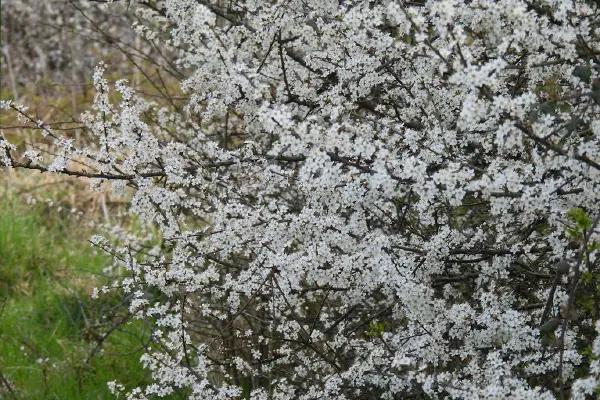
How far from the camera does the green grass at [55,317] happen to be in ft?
15.7

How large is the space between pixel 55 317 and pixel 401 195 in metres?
3.34

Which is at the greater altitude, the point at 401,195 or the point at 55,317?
the point at 55,317

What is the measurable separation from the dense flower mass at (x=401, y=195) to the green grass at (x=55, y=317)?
0.75 metres

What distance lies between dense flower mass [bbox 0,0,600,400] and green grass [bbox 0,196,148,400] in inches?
29.6

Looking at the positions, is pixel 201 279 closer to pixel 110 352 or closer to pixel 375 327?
pixel 375 327

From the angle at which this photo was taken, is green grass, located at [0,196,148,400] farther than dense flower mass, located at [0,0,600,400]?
Yes

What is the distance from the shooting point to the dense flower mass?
2.75 meters

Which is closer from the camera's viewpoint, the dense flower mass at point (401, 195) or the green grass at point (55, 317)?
the dense flower mass at point (401, 195)

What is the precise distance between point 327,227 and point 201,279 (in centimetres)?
66

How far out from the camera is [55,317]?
5.77 metres

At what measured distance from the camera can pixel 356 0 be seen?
3543mm

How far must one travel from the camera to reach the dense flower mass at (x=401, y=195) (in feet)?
9.01

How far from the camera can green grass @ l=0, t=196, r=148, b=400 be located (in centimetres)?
480

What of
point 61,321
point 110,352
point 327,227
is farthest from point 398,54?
point 61,321
